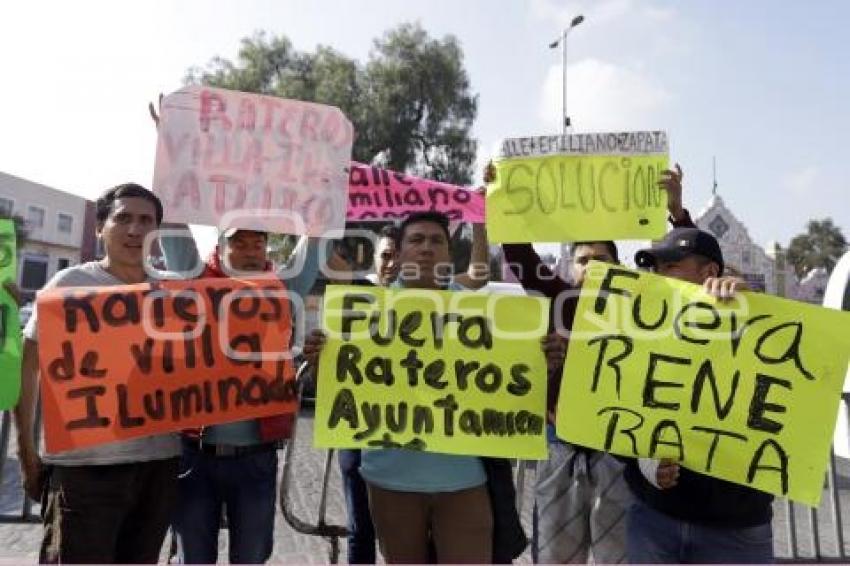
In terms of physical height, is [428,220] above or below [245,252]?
above

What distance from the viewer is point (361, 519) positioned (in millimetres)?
3488

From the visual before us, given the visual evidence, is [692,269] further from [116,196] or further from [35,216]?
[35,216]

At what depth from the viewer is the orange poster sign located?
2.51 metres

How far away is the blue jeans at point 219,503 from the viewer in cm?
294

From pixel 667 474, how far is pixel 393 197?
12.8ft

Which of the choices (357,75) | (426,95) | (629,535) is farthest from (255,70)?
(629,535)

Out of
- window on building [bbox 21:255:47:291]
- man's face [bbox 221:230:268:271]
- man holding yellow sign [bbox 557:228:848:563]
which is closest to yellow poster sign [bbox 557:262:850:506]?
man holding yellow sign [bbox 557:228:848:563]

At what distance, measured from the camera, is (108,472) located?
2.53 m

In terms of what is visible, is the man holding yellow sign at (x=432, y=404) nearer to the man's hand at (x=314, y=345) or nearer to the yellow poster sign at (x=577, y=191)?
the man's hand at (x=314, y=345)

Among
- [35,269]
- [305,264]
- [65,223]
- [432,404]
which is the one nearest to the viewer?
[432,404]

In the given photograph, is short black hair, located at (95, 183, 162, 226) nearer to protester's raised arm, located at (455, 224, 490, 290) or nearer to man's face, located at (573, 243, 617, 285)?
protester's raised arm, located at (455, 224, 490, 290)

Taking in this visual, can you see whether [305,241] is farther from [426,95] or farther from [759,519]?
[426,95]


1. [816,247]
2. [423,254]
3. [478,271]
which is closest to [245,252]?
[423,254]

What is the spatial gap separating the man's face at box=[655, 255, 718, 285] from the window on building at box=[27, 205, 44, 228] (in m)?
49.7
